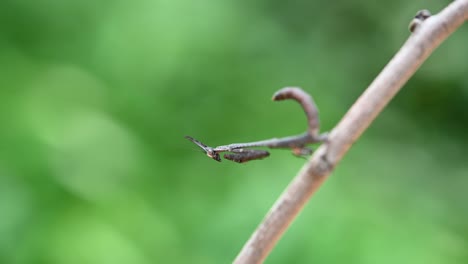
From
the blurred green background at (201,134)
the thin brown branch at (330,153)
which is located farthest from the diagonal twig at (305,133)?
the blurred green background at (201,134)

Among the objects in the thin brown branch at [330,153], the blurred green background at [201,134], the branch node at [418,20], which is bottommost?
the thin brown branch at [330,153]

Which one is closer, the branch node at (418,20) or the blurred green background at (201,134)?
Answer: the branch node at (418,20)

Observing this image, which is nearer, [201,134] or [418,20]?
[418,20]

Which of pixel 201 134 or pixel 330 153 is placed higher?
pixel 201 134

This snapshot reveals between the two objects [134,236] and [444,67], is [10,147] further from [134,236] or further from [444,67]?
[444,67]

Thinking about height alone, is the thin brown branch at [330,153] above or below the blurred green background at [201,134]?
below

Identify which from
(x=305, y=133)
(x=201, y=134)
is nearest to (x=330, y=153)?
(x=305, y=133)

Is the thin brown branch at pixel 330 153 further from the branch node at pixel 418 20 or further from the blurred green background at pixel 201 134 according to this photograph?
the blurred green background at pixel 201 134

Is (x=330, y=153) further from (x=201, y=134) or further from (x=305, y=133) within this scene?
(x=201, y=134)

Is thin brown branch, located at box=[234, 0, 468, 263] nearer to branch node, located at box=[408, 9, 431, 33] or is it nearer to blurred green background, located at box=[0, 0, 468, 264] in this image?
branch node, located at box=[408, 9, 431, 33]
